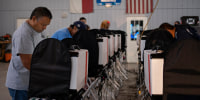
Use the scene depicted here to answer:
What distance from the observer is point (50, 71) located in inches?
69.5

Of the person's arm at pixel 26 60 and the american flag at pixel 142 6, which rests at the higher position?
the american flag at pixel 142 6

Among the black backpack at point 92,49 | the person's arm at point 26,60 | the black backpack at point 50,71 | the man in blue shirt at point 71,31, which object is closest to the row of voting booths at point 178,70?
the black backpack at point 50,71

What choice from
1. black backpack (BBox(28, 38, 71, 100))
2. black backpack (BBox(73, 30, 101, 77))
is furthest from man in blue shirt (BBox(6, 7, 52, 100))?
black backpack (BBox(73, 30, 101, 77))

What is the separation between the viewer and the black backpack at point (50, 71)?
1723 mm

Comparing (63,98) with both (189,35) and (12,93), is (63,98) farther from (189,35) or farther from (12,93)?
(189,35)

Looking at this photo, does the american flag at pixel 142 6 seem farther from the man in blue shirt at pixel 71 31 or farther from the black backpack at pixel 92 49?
the black backpack at pixel 92 49

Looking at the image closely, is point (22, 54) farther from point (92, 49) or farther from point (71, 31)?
point (71, 31)

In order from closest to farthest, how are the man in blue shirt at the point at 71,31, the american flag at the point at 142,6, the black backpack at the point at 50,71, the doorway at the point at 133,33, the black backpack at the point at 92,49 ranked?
the black backpack at the point at 50,71, the black backpack at the point at 92,49, the man in blue shirt at the point at 71,31, the american flag at the point at 142,6, the doorway at the point at 133,33

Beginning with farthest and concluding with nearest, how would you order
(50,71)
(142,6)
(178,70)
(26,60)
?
(142,6) → (26,60) → (50,71) → (178,70)

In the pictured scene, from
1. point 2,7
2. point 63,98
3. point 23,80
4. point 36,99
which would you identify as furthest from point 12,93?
point 2,7

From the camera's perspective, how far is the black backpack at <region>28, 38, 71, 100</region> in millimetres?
1723

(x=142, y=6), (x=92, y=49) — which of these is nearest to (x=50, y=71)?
(x=92, y=49)

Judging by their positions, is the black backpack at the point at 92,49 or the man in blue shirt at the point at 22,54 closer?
the man in blue shirt at the point at 22,54

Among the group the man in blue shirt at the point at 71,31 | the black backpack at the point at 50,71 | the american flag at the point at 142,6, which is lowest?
the black backpack at the point at 50,71
